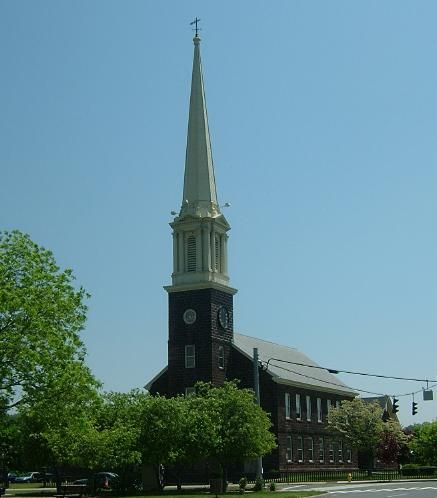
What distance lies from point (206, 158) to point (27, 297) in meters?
41.7

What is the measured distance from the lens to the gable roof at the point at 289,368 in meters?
75.2

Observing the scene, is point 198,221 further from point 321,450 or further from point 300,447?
point 321,450

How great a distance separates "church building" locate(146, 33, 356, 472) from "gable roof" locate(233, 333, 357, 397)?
0.26m

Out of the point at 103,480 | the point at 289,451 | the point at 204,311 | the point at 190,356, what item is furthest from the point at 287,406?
the point at 103,480

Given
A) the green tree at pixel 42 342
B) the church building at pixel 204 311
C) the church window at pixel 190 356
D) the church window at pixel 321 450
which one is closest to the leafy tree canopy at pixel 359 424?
the church window at pixel 321 450

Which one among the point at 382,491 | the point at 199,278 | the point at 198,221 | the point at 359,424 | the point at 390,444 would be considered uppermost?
the point at 198,221

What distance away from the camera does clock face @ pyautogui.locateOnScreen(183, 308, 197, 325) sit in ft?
233

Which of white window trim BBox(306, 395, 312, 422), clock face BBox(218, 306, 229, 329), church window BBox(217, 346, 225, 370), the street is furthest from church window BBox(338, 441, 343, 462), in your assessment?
the street

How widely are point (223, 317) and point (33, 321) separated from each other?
41.0m

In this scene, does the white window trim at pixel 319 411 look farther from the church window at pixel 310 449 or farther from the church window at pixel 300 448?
the church window at pixel 300 448

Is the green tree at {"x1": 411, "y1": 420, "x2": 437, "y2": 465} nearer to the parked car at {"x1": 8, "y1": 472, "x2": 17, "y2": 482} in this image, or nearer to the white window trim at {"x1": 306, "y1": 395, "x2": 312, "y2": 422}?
the white window trim at {"x1": 306, "y1": 395, "x2": 312, "y2": 422}

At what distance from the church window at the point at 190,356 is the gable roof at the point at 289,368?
4.05m

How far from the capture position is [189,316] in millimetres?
71375

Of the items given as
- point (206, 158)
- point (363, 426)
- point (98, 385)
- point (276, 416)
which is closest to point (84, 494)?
point (98, 385)
